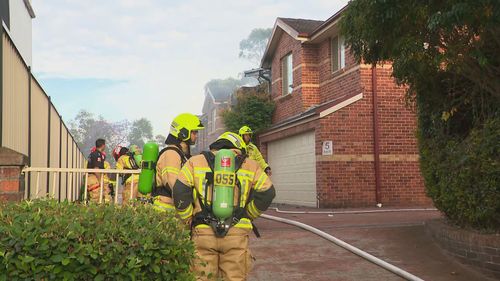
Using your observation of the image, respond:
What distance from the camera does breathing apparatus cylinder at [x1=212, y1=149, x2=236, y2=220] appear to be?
13.1 ft

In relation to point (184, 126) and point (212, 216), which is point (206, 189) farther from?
point (184, 126)

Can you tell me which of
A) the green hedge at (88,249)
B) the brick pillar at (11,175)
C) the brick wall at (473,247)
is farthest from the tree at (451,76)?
the brick pillar at (11,175)

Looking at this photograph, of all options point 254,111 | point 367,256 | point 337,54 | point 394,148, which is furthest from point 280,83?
point 367,256

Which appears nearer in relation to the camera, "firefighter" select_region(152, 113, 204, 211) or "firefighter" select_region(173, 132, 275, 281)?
"firefighter" select_region(173, 132, 275, 281)

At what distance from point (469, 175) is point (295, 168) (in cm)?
972

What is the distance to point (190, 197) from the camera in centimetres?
411

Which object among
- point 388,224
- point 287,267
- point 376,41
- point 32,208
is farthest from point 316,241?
point 32,208

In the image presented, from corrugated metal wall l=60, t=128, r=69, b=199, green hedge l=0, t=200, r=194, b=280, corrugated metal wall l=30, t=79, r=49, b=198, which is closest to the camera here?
green hedge l=0, t=200, r=194, b=280

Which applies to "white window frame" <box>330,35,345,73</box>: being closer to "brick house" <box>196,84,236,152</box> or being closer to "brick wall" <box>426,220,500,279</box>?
"brick wall" <box>426,220,500,279</box>

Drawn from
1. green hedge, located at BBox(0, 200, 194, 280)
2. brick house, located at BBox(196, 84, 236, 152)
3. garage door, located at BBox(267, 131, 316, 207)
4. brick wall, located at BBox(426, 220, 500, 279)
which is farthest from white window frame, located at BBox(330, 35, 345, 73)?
brick house, located at BBox(196, 84, 236, 152)

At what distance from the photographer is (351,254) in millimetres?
7016

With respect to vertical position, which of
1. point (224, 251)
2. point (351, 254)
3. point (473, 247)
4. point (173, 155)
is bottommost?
point (351, 254)

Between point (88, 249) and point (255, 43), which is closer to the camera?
point (88, 249)

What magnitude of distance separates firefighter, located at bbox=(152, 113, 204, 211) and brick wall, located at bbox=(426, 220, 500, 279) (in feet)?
12.0
